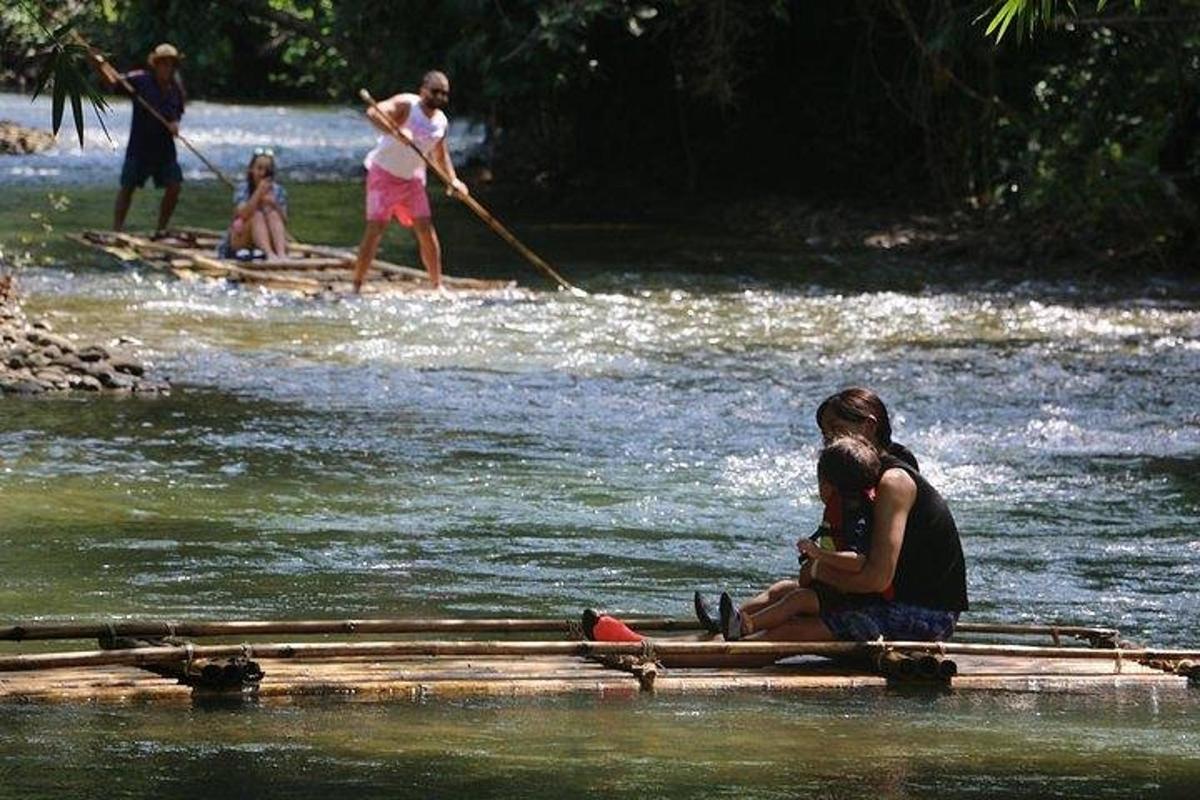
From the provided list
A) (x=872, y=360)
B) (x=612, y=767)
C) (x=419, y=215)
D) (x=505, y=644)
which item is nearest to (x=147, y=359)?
(x=419, y=215)

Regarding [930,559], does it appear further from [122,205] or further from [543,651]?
[122,205]

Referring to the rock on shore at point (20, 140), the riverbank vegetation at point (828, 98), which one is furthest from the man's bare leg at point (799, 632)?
the rock on shore at point (20, 140)

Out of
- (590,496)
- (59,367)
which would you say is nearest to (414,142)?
(59,367)

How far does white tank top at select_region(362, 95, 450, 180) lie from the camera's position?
19.2 m

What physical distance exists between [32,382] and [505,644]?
783 cm

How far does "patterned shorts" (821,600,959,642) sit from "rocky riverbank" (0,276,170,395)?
763 cm

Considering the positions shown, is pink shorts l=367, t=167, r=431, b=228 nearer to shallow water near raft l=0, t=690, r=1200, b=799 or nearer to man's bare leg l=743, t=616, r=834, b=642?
man's bare leg l=743, t=616, r=834, b=642

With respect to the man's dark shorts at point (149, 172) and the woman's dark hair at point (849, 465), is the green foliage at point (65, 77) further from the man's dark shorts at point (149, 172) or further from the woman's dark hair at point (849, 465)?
the man's dark shorts at point (149, 172)

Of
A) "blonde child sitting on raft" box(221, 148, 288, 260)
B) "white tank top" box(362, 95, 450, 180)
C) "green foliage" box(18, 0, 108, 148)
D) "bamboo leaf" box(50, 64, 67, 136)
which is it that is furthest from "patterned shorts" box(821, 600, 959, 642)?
"blonde child sitting on raft" box(221, 148, 288, 260)

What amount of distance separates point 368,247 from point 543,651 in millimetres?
11509

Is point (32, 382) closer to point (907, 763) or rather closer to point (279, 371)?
point (279, 371)

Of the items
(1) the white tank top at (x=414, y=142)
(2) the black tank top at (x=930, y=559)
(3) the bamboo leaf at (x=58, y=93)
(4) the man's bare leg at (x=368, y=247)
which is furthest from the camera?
(4) the man's bare leg at (x=368, y=247)

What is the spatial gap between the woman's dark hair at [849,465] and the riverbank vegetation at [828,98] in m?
13.2

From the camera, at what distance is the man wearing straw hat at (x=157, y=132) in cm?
2161
